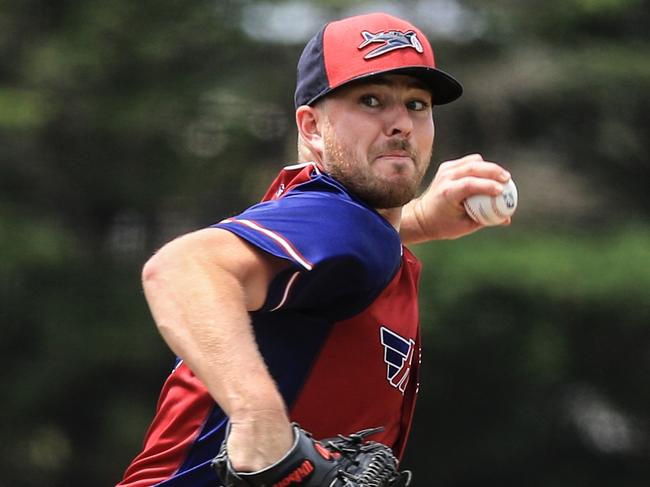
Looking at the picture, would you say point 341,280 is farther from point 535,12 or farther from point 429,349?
point 535,12

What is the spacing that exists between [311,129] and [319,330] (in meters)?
0.52

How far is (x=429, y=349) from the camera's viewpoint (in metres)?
13.9

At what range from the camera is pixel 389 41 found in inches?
122

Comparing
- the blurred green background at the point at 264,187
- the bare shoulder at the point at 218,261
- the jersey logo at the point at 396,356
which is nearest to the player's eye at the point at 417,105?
the jersey logo at the point at 396,356

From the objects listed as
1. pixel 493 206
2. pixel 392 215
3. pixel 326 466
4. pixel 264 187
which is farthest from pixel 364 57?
pixel 264 187

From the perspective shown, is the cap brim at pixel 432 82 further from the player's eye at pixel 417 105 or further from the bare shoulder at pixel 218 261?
the bare shoulder at pixel 218 261

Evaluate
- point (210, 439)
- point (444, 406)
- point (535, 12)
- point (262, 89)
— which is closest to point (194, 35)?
point (262, 89)

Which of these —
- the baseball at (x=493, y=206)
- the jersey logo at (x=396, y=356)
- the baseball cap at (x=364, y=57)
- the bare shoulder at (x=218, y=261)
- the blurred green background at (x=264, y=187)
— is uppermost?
the baseball cap at (x=364, y=57)

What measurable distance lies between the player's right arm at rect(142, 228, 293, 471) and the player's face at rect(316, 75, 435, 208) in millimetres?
477

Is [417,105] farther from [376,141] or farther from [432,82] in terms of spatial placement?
[376,141]

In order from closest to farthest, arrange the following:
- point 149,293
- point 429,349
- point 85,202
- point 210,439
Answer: point 149,293 → point 210,439 → point 429,349 → point 85,202

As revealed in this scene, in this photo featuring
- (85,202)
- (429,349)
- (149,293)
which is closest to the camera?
(149,293)

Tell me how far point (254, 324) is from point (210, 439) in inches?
11.4

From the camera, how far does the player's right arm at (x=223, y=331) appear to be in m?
2.50
